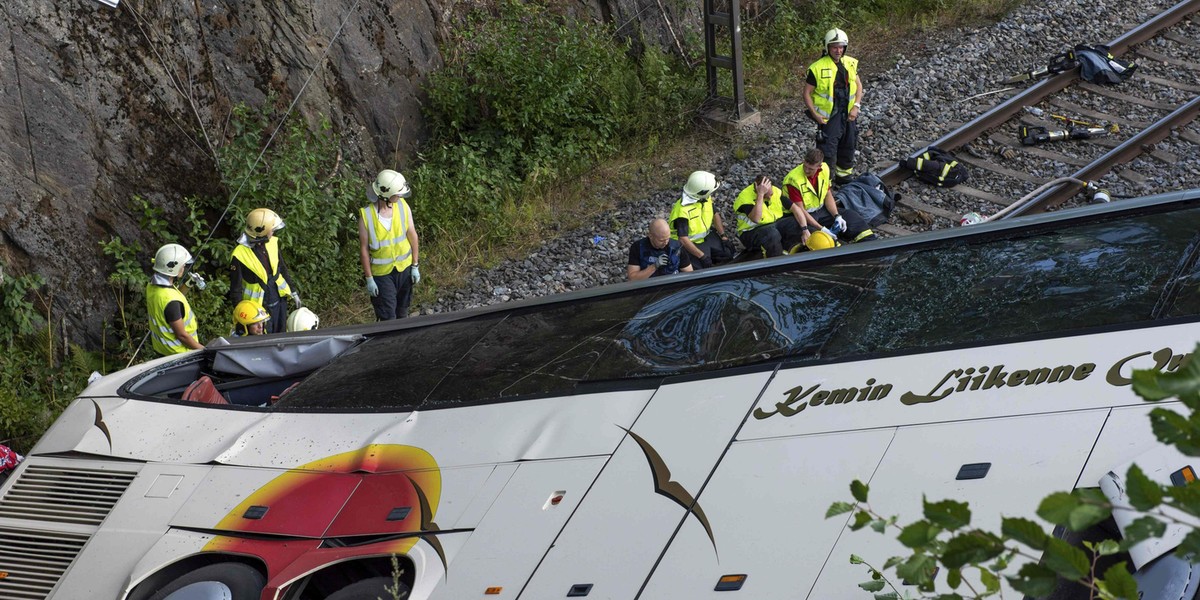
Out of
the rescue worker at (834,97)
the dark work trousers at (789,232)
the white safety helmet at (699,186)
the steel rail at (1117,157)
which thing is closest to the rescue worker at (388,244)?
the white safety helmet at (699,186)

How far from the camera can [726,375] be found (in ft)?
13.9

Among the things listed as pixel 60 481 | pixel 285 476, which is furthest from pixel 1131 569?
pixel 60 481

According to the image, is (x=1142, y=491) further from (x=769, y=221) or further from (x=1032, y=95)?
(x=1032, y=95)

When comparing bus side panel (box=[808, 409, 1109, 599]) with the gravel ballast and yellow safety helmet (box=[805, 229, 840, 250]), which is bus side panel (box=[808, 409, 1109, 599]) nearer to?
yellow safety helmet (box=[805, 229, 840, 250])

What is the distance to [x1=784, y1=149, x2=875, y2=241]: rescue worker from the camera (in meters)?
9.05

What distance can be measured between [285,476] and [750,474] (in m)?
2.24

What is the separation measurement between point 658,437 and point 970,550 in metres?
2.41

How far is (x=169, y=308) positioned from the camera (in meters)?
7.66

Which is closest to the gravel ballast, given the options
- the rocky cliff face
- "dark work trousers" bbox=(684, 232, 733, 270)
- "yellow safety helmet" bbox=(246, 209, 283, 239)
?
"dark work trousers" bbox=(684, 232, 733, 270)

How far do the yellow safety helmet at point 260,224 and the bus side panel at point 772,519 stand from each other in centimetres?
561

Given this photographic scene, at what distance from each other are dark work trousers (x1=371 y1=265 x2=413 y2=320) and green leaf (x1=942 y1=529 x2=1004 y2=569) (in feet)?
25.2

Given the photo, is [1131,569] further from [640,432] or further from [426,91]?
[426,91]

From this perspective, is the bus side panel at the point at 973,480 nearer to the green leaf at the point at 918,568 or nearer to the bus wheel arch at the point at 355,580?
the green leaf at the point at 918,568

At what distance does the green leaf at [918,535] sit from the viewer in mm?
1631
